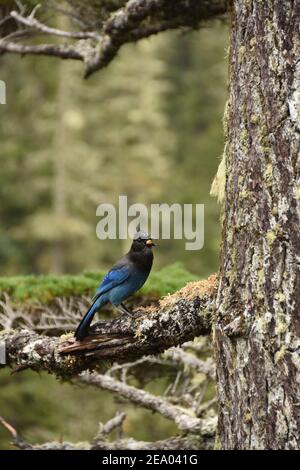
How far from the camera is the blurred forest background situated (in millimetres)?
27062

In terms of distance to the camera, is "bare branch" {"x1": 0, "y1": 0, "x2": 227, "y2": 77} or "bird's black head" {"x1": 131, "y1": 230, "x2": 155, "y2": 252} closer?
Result: "bird's black head" {"x1": 131, "y1": 230, "x2": 155, "y2": 252}

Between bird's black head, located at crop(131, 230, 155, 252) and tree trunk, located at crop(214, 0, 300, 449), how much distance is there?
1.24 metres

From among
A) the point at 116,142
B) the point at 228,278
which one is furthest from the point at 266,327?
the point at 116,142

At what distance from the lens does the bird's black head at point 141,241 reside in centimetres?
557

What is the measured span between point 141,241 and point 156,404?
2.16m

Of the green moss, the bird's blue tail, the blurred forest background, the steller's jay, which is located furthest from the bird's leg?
the blurred forest background

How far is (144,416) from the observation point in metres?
19.3

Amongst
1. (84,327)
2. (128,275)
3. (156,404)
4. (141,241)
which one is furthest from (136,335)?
(156,404)

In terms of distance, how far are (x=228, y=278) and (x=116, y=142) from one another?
1316 inches

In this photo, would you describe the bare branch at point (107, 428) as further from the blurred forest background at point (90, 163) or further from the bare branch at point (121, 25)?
the blurred forest background at point (90, 163)

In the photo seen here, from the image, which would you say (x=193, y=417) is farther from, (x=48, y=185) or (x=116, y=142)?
(x=116, y=142)

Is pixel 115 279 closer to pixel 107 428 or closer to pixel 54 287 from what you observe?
pixel 54 287

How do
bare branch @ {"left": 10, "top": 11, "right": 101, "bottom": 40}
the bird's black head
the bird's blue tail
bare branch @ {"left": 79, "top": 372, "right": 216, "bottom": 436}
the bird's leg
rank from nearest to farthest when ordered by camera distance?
the bird's blue tail → the bird's leg → the bird's black head → bare branch @ {"left": 79, "top": 372, "right": 216, "bottom": 436} → bare branch @ {"left": 10, "top": 11, "right": 101, "bottom": 40}

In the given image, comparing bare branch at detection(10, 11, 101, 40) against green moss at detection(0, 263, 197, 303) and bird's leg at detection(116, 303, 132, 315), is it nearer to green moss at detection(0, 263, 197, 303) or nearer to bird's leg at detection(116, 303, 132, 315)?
green moss at detection(0, 263, 197, 303)
